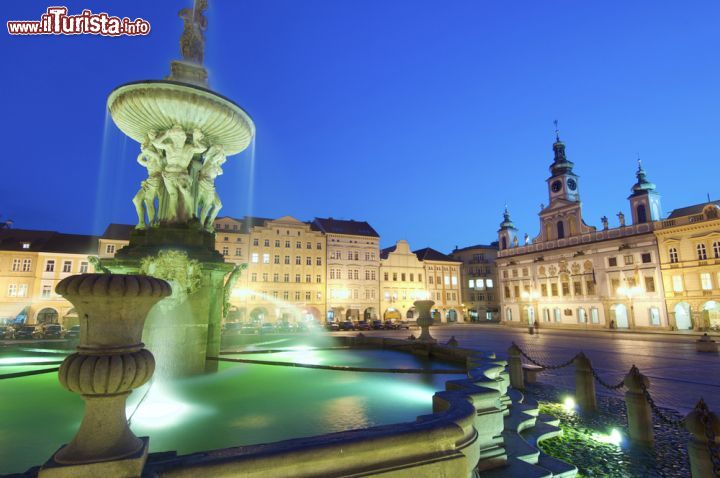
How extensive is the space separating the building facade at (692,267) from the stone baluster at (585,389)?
3881 cm

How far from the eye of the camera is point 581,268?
155 ft

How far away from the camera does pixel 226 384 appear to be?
20.7 feet

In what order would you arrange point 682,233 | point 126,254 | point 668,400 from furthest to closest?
point 682,233
point 668,400
point 126,254

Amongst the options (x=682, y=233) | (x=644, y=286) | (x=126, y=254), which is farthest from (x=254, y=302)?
(x=682, y=233)

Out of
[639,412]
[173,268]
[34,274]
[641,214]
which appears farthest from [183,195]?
[641,214]

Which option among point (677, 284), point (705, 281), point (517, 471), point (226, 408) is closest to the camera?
point (517, 471)

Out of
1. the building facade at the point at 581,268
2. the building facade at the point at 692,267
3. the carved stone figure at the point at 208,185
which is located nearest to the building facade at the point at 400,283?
the building facade at the point at 581,268

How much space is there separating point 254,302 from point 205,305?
4010 cm

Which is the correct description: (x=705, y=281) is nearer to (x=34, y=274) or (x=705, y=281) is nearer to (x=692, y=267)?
(x=692, y=267)

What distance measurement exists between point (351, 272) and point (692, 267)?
37063 mm

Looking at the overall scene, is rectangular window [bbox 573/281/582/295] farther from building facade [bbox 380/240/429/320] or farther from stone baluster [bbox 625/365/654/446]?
stone baluster [bbox 625/365/654/446]

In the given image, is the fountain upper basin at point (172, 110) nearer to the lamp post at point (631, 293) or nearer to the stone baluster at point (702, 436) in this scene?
the stone baluster at point (702, 436)

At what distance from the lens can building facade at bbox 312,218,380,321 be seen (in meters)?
51.3

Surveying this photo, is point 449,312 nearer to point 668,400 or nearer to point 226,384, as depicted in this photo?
point 668,400
